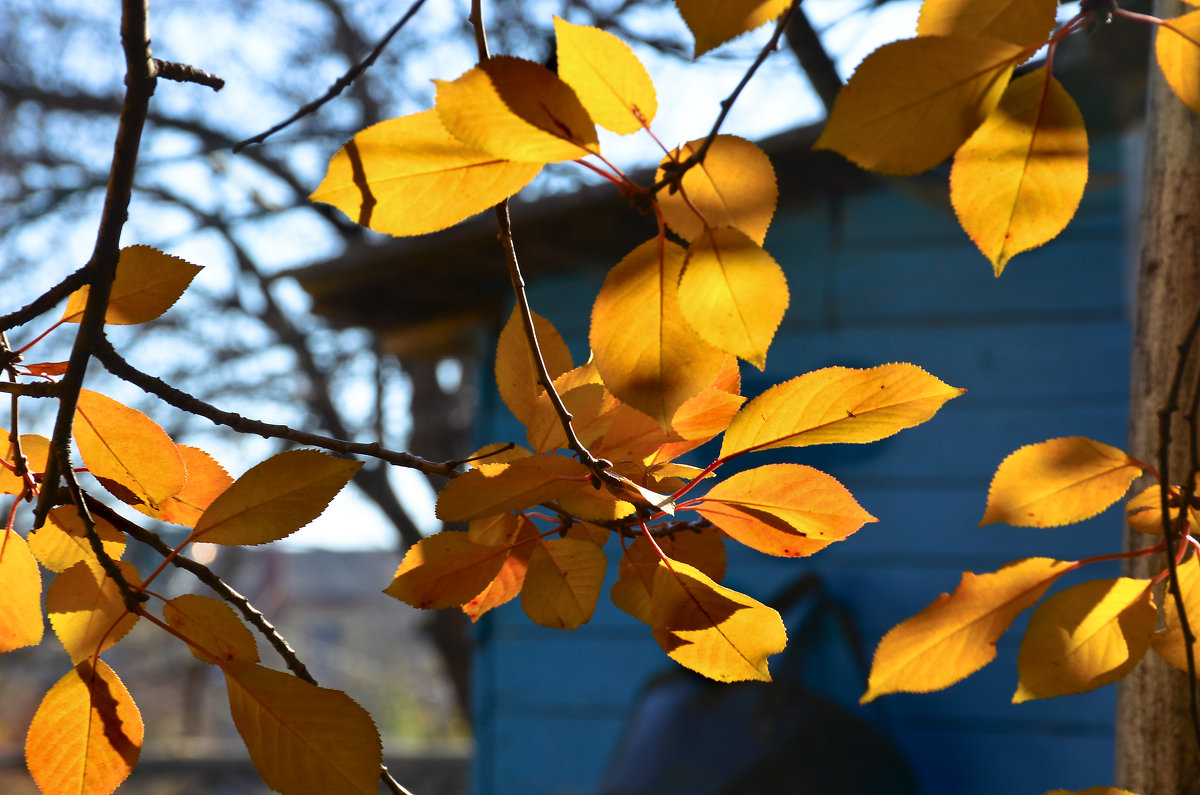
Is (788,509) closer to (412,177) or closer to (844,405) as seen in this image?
(844,405)

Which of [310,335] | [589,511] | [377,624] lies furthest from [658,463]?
[377,624]

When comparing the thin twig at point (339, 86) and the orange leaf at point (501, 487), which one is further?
the thin twig at point (339, 86)

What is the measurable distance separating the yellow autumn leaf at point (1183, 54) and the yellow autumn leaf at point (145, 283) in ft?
1.01

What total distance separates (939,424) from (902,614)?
445 mm

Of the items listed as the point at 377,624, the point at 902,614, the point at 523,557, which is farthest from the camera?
the point at 377,624

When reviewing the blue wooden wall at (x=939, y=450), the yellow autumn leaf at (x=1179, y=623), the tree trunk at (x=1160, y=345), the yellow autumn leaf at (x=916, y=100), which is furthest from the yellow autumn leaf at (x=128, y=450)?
the blue wooden wall at (x=939, y=450)

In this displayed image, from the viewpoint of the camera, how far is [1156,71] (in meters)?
0.66

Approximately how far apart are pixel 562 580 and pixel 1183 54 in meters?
0.24

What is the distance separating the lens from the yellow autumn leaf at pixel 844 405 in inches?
10.7

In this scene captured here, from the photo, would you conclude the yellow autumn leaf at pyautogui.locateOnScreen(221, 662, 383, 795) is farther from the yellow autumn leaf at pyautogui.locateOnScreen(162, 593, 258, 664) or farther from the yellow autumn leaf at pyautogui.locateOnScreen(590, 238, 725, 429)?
the yellow autumn leaf at pyautogui.locateOnScreen(590, 238, 725, 429)

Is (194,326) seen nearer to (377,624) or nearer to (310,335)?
(310,335)

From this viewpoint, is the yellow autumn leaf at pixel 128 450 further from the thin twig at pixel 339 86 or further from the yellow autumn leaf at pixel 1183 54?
the yellow autumn leaf at pixel 1183 54

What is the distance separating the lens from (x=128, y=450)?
0.31 m

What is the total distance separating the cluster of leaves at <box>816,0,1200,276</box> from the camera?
9.3 inches
